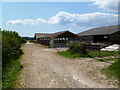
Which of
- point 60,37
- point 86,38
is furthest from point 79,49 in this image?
point 86,38

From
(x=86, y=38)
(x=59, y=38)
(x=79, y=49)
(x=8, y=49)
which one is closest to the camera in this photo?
(x=8, y=49)

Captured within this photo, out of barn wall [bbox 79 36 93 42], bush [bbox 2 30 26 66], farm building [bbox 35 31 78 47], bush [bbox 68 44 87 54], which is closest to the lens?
bush [bbox 2 30 26 66]

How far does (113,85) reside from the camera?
504 centimetres

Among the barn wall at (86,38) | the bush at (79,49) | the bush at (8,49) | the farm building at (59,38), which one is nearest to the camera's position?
the bush at (8,49)

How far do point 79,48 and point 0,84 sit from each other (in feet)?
30.9

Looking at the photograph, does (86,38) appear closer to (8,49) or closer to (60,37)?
(60,37)

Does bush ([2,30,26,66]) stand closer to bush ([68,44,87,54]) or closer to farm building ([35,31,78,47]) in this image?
bush ([68,44,87,54])

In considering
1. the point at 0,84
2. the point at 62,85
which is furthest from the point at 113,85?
the point at 0,84

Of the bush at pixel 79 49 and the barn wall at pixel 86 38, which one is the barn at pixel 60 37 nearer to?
the barn wall at pixel 86 38

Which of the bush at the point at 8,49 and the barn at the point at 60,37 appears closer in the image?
the bush at the point at 8,49

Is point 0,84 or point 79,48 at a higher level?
point 79,48

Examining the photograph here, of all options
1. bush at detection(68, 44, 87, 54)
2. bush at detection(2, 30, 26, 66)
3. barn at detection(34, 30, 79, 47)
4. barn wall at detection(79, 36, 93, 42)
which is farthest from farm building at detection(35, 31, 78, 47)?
bush at detection(2, 30, 26, 66)

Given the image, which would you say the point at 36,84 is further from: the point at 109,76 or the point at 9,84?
the point at 109,76

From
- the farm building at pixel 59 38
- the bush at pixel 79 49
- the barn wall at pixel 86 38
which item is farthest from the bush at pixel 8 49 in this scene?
the barn wall at pixel 86 38
